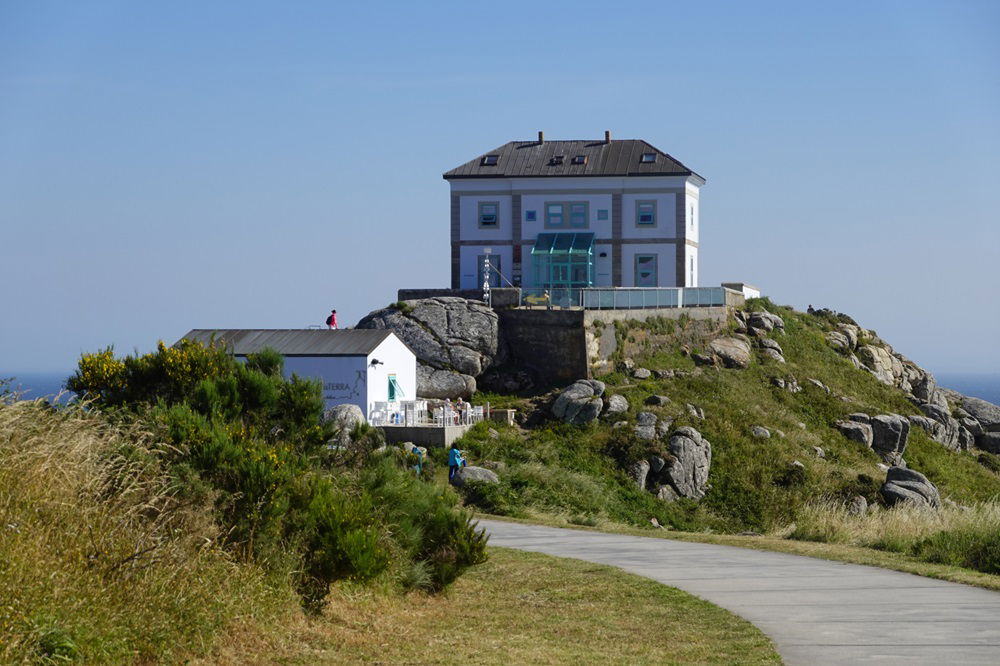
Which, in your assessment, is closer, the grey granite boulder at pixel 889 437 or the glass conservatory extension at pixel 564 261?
the grey granite boulder at pixel 889 437

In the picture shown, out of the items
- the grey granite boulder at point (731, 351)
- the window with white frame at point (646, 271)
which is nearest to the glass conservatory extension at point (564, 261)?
the window with white frame at point (646, 271)

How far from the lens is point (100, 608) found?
33.1ft

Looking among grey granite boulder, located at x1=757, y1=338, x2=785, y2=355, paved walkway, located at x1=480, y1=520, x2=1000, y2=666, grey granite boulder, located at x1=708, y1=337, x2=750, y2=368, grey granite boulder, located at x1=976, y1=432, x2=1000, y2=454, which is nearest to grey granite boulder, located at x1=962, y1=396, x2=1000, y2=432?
grey granite boulder, located at x1=976, y1=432, x2=1000, y2=454

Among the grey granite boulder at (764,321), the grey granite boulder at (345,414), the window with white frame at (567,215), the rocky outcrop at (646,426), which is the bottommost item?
the rocky outcrop at (646,426)

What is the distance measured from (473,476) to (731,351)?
21011 millimetres

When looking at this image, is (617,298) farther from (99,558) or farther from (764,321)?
(99,558)

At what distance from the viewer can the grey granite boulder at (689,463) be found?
122 ft

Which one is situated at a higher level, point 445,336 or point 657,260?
point 657,260

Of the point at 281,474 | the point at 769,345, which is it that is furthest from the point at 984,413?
the point at 281,474

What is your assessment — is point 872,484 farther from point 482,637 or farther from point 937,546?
point 482,637

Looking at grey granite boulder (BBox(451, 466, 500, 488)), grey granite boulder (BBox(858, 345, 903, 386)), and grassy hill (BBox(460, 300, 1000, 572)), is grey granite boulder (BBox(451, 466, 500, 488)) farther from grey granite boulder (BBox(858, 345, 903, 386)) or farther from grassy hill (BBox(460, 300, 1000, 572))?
grey granite boulder (BBox(858, 345, 903, 386))

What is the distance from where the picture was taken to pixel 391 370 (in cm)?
4003

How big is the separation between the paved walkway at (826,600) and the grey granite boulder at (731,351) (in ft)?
90.4

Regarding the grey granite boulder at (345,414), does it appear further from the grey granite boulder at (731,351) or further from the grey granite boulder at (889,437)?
the grey granite boulder at (889,437)
